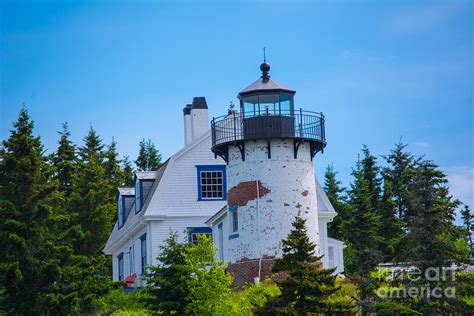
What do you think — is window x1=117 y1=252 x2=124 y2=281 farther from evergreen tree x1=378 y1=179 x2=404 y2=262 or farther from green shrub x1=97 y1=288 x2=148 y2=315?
evergreen tree x1=378 y1=179 x2=404 y2=262

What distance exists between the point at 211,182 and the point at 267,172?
28.5 ft

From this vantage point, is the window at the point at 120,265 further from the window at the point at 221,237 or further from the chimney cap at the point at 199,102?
the window at the point at 221,237

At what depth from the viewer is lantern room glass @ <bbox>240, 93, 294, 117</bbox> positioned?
35781mm

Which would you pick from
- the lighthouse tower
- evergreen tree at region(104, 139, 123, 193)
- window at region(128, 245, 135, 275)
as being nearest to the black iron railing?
the lighthouse tower

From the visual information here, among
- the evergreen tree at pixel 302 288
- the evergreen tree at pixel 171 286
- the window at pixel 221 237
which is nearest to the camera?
the evergreen tree at pixel 302 288

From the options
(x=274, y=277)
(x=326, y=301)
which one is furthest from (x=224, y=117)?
(x=326, y=301)

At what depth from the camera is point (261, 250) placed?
114 feet

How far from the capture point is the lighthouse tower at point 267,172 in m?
34.9

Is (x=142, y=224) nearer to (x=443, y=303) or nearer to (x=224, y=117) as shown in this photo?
(x=224, y=117)

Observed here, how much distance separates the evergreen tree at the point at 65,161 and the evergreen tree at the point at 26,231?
24.3 meters

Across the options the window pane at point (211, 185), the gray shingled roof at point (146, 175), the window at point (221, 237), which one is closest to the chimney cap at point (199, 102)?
the window pane at point (211, 185)

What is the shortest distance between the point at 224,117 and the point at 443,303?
43.4 feet

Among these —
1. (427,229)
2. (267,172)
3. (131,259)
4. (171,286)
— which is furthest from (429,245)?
(131,259)

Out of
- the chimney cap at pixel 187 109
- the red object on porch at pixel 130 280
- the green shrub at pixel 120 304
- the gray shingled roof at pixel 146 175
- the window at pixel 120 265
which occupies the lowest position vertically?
the green shrub at pixel 120 304
